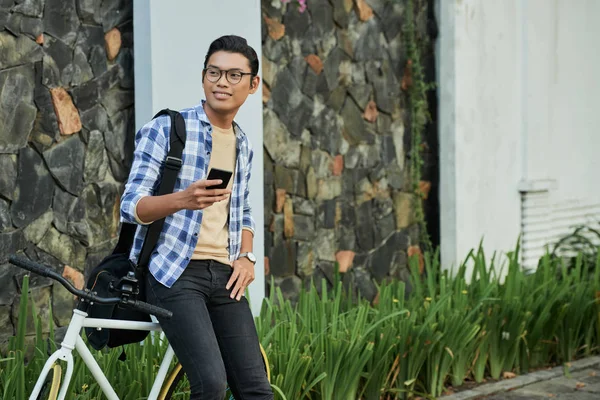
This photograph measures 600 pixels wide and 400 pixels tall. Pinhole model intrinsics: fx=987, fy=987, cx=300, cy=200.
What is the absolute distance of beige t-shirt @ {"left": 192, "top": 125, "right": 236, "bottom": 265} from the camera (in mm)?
3322

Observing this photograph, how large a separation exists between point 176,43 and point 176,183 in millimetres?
2065

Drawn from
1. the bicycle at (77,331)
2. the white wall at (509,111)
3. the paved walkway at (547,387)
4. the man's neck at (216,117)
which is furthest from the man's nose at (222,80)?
the white wall at (509,111)

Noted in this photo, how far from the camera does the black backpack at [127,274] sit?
10.5 feet

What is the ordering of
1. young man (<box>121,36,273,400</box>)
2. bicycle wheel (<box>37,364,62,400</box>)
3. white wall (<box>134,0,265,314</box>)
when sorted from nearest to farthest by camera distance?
bicycle wheel (<box>37,364,62,400</box>)
young man (<box>121,36,273,400</box>)
white wall (<box>134,0,265,314</box>)

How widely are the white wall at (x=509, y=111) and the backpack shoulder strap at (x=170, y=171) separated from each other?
13.3 ft

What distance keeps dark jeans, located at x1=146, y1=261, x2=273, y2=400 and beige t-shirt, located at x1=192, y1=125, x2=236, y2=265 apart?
4 centimetres

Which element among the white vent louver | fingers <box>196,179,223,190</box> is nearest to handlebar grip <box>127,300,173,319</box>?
fingers <box>196,179,223,190</box>

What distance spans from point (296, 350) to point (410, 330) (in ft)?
3.23

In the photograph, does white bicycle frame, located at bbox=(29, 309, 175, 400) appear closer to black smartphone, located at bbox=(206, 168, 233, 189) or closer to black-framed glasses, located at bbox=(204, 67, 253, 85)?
black smartphone, located at bbox=(206, 168, 233, 189)

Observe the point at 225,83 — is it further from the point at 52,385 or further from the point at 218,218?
the point at 52,385

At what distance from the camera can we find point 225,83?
130 inches

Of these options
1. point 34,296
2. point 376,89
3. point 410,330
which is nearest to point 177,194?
point 34,296

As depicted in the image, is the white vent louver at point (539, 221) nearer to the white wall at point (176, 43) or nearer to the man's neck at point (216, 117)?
the white wall at point (176, 43)

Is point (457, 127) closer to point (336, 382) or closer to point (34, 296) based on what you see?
point (336, 382)
